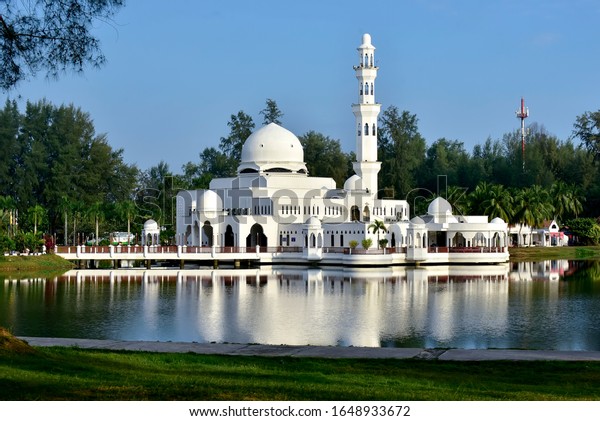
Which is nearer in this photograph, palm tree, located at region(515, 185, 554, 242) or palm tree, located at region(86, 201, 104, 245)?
palm tree, located at region(86, 201, 104, 245)

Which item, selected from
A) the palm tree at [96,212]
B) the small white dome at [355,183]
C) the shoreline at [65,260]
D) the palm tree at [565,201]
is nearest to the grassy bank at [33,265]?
the shoreline at [65,260]

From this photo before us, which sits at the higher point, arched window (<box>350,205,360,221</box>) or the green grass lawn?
arched window (<box>350,205,360,221</box>)

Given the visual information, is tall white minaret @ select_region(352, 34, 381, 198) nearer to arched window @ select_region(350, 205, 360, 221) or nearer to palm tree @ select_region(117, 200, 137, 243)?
arched window @ select_region(350, 205, 360, 221)

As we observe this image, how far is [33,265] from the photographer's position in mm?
66188

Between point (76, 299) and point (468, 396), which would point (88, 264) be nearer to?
point (76, 299)

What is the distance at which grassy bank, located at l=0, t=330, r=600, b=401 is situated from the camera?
15.6m

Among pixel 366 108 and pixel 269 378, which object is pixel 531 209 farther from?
pixel 269 378

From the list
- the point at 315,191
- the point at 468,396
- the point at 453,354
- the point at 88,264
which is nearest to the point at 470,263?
the point at 315,191

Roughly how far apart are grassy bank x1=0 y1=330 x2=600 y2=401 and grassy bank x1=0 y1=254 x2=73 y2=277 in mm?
41996

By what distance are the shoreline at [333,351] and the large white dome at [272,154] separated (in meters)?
58.4

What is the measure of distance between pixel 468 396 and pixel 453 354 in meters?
6.90

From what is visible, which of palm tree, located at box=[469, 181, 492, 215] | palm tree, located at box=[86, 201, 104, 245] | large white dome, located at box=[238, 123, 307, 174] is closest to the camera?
palm tree, located at box=[86, 201, 104, 245]

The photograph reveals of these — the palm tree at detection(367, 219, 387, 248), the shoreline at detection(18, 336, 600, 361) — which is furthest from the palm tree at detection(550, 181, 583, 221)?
the shoreline at detection(18, 336, 600, 361)

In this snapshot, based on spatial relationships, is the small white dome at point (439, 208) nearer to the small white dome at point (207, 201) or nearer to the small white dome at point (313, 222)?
the small white dome at point (313, 222)
